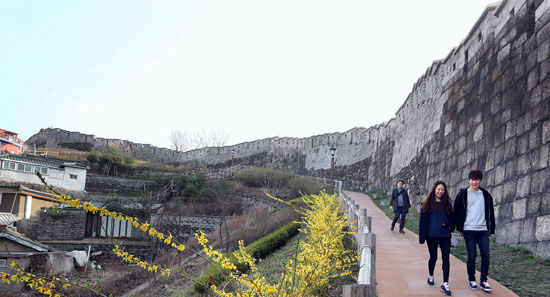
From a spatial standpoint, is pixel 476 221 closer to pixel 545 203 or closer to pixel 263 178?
pixel 545 203

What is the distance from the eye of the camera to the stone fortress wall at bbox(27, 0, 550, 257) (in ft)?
18.3

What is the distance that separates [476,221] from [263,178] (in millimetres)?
22155

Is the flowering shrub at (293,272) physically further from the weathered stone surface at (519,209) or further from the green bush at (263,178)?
the green bush at (263,178)

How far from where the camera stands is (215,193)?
23.9m

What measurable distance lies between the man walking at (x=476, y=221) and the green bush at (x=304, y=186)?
16.9 m

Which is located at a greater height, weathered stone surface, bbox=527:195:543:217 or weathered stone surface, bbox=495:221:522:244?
weathered stone surface, bbox=527:195:543:217

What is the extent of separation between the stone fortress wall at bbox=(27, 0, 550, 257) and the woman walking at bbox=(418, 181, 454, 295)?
1563 millimetres

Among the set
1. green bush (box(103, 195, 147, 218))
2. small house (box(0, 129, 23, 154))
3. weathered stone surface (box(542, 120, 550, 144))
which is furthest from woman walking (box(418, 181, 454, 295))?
small house (box(0, 129, 23, 154))

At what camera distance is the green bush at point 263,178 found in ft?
83.7

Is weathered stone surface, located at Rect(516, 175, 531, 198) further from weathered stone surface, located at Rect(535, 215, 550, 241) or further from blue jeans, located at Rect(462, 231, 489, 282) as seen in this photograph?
blue jeans, located at Rect(462, 231, 489, 282)

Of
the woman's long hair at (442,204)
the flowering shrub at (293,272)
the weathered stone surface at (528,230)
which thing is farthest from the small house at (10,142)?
the weathered stone surface at (528,230)

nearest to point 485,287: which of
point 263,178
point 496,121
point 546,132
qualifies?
point 546,132

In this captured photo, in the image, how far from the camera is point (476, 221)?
428cm

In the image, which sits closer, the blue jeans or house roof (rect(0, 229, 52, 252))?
the blue jeans
